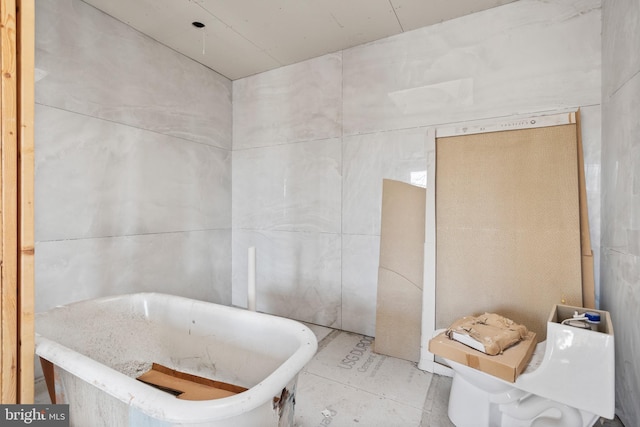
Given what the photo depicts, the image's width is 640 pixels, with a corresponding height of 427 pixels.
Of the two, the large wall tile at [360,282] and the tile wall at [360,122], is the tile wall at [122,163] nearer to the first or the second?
the tile wall at [360,122]

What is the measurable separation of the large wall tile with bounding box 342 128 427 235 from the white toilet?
1225mm

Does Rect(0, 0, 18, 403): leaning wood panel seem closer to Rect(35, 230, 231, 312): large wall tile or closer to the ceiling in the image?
Rect(35, 230, 231, 312): large wall tile

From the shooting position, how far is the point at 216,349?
5.08 feet

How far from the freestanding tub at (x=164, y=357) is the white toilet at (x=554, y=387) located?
871mm

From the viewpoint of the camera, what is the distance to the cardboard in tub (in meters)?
1.22

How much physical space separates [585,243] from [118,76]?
3.27 metres

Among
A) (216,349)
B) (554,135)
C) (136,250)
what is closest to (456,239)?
(554,135)

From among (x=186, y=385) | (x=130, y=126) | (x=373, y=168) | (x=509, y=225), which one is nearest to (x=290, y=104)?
(x=373, y=168)

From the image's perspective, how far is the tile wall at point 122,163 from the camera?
1.84m

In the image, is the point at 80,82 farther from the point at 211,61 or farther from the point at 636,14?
the point at 636,14

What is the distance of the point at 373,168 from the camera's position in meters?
2.40

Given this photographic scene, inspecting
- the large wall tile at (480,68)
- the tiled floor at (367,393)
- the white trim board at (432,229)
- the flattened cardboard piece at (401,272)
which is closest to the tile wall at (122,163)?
the tiled floor at (367,393)

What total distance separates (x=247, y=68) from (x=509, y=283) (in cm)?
286

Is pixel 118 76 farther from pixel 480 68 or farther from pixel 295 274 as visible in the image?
pixel 480 68
